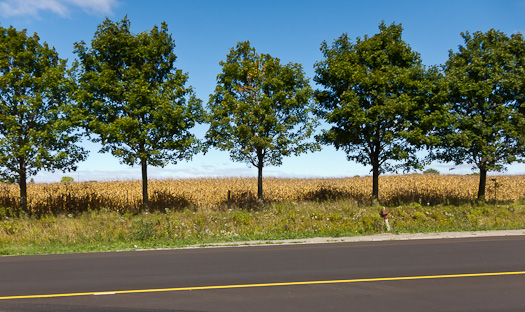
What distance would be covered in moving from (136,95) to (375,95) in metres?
14.3

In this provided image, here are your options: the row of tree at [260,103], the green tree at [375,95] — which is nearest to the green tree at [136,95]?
the row of tree at [260,103]

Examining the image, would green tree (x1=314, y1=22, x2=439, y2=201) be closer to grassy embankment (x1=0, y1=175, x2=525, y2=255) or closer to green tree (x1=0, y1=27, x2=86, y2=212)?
grassy embankment (x1=0, y1=175, x2=525, y2=255)

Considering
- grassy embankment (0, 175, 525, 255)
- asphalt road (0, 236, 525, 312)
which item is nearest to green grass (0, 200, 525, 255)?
grassy embankment (0, 175, 525, 255)

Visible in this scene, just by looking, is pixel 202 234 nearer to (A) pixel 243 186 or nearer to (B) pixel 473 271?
(B) pixel 473 271

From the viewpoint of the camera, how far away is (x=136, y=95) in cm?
2239

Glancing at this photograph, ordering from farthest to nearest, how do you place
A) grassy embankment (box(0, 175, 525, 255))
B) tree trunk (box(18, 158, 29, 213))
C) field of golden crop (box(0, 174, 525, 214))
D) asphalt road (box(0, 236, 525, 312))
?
field of golden crop (box(0, 174, 525, 214)) → tree trunk (box(18, 158, 29, 213)) → grassy embankment (box(0, 175, 525, 255)) → asphalt road (box(0, 236, 525, 312))

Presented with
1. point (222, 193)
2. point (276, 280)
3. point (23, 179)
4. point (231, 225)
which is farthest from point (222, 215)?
point (276, 280)

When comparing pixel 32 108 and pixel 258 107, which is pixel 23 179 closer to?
pixel 32 108

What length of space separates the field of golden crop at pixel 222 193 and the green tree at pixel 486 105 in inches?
135

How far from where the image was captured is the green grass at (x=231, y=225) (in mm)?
16375

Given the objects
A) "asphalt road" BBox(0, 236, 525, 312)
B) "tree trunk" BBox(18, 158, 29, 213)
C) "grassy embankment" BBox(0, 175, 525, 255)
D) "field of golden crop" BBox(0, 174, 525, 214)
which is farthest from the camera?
"field of golden crop" BBox(0, 174, 525, 214)

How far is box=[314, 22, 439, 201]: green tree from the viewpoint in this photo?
24156 mm

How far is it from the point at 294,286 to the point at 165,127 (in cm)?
1717

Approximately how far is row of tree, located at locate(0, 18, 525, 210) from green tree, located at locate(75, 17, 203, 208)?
0.23 ft
